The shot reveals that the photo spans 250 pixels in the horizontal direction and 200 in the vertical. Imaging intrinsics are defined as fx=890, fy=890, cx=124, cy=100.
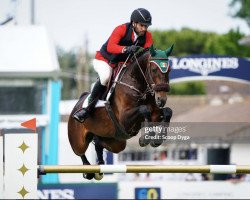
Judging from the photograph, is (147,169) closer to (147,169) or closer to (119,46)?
(147,169)

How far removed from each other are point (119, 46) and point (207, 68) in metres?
7.30

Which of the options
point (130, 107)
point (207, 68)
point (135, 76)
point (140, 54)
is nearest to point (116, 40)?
point (140, 54)

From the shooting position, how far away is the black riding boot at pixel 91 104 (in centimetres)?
986

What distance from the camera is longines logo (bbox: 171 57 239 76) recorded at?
16.0m

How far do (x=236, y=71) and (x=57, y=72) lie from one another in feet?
10.8

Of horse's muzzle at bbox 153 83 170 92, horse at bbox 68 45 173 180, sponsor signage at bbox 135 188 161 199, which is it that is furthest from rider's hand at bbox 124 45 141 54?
sponsor signage at bbox 135 188 161 199

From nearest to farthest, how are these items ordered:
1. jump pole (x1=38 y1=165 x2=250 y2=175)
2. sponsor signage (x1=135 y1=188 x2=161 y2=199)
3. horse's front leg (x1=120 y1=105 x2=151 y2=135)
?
jump pole (x1=38 y1=165 x2=250 y2=175) → horse's front leg (x1=120 y1=105 x2=151 y2=135) → sponsor signage (x1=135 y1=188 x2=161 y2=199)

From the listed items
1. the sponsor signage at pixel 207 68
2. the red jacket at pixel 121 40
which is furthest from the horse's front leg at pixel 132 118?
the sponsor signage at pixel 207 68

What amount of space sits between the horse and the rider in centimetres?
13

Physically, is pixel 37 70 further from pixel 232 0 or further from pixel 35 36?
pixel 232 0

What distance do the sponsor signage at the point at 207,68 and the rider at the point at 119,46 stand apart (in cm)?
605

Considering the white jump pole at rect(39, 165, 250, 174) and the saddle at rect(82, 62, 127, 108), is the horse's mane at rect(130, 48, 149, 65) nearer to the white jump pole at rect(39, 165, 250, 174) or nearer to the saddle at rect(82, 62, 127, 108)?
the saddle at rect(82, 62, 127, 108)

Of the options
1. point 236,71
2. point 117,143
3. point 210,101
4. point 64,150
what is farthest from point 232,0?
point 210,101

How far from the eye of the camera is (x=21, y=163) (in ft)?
29.3
